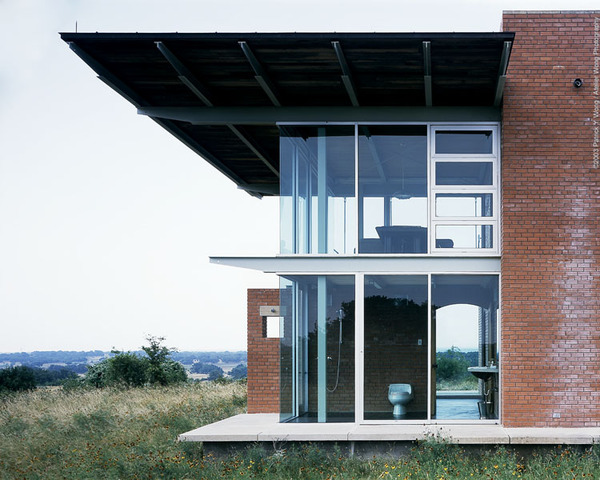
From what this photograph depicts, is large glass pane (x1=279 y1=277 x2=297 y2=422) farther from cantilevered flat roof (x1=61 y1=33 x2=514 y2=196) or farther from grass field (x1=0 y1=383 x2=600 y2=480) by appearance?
cantilevered flat roof (x1=61 y1=33 x2=514 y2=196)

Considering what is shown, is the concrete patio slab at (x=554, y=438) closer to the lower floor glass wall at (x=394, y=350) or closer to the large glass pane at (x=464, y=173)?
the lower floor glass wall at (x=394, y=350)

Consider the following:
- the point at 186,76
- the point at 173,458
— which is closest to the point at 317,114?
the point at 186,76

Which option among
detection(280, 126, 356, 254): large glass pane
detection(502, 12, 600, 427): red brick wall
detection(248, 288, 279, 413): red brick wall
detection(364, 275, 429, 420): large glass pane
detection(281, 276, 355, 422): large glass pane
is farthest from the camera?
detection(248, 288, 279, 413): red brick wall

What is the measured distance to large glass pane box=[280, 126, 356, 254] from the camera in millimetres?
13203

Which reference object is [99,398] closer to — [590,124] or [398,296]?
[398,296]

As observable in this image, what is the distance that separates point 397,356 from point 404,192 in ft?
8.59

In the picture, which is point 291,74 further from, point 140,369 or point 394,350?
point 140,369

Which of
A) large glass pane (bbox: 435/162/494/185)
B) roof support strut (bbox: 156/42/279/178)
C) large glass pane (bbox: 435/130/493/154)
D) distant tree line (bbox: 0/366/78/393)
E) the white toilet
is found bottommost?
distant tree line (bbox: 0/366/78/393)

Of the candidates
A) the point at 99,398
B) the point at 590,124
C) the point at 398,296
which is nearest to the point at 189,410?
the point at 99,398

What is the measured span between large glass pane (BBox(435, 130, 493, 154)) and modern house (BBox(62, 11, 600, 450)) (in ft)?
0.08

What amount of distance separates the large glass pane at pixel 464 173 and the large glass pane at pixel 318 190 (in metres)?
1.42

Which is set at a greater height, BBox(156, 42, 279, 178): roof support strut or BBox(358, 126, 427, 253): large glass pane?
BBox(156, 42, 279, 178): roof support strut

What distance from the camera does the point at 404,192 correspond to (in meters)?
13.1

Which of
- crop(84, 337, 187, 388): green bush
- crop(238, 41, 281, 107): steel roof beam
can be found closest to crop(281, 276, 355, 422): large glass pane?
crop(238, 41, 281, 107): steel roof beam
